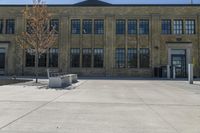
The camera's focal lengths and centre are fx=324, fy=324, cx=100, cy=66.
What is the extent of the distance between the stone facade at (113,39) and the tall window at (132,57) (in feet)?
1.71

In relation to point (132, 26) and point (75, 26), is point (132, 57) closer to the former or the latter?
point (132, 26)

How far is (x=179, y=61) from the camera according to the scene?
42219 mm

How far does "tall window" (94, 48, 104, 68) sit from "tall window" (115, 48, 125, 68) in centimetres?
196

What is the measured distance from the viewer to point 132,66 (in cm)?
4194

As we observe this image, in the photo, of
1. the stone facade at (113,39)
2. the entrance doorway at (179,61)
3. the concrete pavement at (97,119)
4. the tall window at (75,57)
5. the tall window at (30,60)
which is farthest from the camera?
the tall window at (30,60)

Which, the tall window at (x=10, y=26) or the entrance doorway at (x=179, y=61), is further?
the tall window at (x=10, y=26)

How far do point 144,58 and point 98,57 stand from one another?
5.97m

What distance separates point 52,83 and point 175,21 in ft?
80.9

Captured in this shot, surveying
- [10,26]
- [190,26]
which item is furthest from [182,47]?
→ [10,26]

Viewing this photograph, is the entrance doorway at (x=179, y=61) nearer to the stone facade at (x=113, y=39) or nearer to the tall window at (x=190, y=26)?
the stone facade at (x=113, y=39)

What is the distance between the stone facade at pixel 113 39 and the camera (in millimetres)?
41812

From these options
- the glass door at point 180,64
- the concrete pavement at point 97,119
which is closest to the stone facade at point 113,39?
the glass door at point 180,64

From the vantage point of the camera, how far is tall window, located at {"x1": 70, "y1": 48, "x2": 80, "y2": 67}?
4231cm

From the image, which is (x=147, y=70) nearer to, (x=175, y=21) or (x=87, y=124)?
(x=175, y=21)
